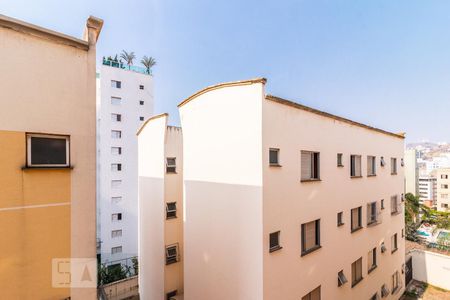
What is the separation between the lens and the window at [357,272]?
1023cm

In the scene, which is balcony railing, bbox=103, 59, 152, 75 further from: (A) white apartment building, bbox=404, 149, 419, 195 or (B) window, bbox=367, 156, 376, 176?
(A) white apartment building, bbox=404, 149, 419, 195

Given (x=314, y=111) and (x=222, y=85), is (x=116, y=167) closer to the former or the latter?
(x=222, y=85)

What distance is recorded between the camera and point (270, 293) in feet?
21.0

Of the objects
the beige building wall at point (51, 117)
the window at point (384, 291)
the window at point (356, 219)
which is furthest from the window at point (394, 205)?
the beige building wall at point (51, 117)

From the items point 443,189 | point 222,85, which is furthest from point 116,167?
point 443,189

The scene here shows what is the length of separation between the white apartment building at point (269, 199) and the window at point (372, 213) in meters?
0.72

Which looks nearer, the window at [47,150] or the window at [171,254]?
the window at [47,150]

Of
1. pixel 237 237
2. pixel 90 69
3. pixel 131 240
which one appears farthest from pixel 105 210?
pixel 90 69

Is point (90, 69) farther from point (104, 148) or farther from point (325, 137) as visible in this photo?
point (104, 148)

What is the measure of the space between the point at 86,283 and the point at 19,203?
74.8 inches

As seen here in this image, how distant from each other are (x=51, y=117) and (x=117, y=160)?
25.5m

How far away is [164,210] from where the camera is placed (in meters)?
11.1

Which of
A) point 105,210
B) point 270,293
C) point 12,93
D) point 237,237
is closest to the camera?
point 12,93

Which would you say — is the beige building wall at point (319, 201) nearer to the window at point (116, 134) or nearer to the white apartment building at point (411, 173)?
the window at point (116, 134)
